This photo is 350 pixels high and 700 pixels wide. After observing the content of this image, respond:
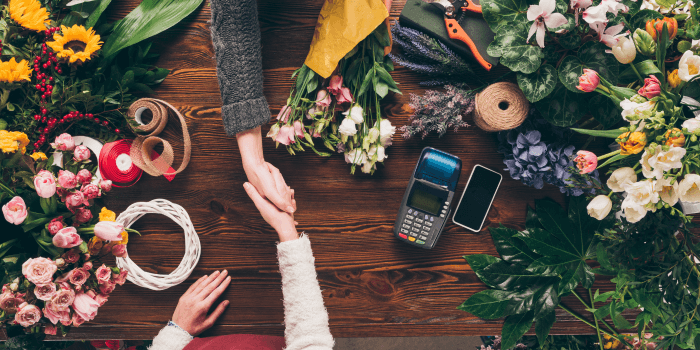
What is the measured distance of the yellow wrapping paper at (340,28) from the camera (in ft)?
3.03

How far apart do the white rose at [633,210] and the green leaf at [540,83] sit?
331 millimetres

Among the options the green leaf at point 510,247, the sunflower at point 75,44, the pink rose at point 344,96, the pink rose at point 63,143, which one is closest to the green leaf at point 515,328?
the green leaf at point 510,247

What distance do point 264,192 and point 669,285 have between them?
3.24 feet

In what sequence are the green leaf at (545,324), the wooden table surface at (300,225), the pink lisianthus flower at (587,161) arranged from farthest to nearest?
the wooden table surface at (300,225), the green leaf at (545,324), the pink lisianthus flower at (587,161)

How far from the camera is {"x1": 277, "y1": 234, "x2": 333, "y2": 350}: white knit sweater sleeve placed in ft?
3.19

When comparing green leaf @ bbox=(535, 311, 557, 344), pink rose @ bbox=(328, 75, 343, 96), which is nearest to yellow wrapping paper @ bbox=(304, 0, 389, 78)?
pink rose @ bbox=(328, 75, 343, 96)

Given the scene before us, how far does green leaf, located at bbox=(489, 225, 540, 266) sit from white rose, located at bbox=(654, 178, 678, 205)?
0.40 metres

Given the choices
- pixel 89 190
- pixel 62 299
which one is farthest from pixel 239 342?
pixel 89 190

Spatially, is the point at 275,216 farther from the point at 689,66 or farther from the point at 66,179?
the point at 689,66

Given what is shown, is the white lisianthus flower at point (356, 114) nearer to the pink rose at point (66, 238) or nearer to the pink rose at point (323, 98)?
the pink rose at point (323, 98)

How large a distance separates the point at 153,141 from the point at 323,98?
0.50 m

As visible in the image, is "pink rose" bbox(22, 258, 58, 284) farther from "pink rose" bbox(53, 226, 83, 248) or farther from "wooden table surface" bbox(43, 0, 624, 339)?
"wooden table surface" bbox(43, 0, 624, 339)

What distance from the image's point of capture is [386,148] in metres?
1.12

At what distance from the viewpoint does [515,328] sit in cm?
98
